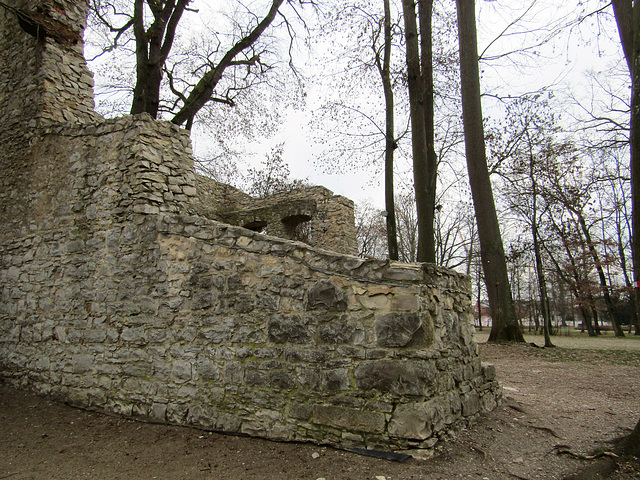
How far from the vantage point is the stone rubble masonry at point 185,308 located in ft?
12.8

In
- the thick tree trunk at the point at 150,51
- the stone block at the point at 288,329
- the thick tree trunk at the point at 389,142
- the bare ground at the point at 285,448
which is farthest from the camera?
the thick tree trunk at the point at 389,142

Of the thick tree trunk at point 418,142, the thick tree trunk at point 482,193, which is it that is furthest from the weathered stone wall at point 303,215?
the thick tree trunk at point 482,193

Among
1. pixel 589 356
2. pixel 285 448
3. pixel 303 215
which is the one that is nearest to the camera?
pixel 285 448

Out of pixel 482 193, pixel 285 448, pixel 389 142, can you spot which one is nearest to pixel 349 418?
pixel 285 448

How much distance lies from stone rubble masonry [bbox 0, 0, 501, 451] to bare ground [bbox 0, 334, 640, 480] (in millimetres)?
194

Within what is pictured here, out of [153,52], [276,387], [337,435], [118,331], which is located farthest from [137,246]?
[153,52]

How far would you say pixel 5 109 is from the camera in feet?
23.9

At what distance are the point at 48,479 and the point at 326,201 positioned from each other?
10481 millimetres

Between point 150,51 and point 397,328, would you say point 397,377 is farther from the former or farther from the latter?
point 150,51

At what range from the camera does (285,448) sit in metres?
4.01

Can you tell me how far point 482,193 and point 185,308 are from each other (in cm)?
764

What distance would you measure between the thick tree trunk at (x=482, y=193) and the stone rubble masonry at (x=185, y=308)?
508 centimetres

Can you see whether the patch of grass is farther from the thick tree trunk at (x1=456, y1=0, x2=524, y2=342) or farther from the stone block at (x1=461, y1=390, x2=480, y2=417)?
the stone block at (x1=461, y1=390, x2=480, y2=417)

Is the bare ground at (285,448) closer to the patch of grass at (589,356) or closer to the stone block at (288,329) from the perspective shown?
the stone block at (288,329)
